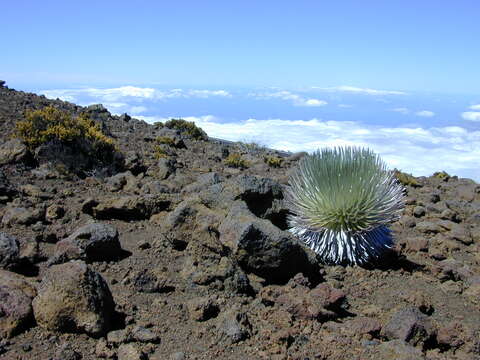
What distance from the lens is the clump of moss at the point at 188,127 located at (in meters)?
12.1

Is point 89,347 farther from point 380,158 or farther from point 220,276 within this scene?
point 380,158

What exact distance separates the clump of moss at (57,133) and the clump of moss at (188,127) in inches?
189

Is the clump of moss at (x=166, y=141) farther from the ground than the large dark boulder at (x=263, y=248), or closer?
farther from the ground

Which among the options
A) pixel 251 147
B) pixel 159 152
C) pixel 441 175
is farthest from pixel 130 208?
pixel 441 175

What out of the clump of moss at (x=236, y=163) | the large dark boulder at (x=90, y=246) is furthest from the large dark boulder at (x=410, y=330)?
the clump of moss at (x=236, y=163)

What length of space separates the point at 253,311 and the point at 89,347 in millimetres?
1048

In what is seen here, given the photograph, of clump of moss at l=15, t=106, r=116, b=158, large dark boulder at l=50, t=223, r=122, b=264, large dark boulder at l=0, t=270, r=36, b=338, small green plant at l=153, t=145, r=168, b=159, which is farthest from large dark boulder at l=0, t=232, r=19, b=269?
small green plant at l=153, t=145, r=168, b=159

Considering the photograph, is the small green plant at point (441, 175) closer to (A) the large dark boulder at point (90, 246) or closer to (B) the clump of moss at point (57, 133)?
(B) the clump of moss at point (57, 133)

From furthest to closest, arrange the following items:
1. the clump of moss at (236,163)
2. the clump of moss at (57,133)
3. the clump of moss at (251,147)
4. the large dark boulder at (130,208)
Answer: the clump of moss at (251,147) → the clump of moss at (236,163) → the clump of moss at (57,133) → the large dark boulder at (130,208)

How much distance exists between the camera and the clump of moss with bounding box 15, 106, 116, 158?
6613mm

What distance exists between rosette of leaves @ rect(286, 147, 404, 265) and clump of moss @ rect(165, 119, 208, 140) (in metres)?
7.64

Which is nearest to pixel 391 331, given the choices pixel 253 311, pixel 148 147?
pixel 253 311

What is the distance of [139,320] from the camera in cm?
309

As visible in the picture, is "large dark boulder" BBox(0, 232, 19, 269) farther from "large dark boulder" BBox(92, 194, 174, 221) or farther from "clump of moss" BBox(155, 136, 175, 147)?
"clump of moss" BBox(155, 136, 175, 147)
